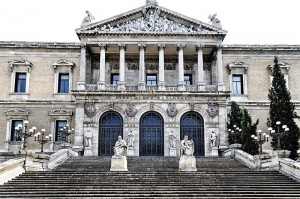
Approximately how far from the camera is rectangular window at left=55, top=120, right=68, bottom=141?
39.0 metres

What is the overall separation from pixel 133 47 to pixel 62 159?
45.5 feet

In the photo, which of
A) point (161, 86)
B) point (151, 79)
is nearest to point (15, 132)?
point (151, 79)

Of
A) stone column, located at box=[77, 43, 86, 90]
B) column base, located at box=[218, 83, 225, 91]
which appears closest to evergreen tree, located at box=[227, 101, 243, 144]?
column base, located at box=[218, 83, 225, 91]

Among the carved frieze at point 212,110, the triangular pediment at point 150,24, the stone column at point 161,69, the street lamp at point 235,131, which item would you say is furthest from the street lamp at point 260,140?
the triangular pediment at point 150,24

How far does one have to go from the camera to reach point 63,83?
40844 millimetres

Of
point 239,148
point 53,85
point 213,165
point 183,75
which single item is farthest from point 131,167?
point 53,85

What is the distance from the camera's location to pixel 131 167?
26.7m

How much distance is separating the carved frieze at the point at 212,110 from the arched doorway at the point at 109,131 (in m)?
7.69

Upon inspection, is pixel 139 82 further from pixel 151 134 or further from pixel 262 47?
pixel 262 47

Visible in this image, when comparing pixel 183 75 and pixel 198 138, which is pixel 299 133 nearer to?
pixel 198 138

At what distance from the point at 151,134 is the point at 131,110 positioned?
8.90ft

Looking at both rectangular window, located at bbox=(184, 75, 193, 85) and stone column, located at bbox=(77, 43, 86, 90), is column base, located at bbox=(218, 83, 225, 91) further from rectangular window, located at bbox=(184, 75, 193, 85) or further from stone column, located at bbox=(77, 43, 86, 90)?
stone column, located at bbox=(77, 43, 86, 90)

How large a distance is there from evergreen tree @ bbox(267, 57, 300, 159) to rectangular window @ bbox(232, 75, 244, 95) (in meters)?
8.63

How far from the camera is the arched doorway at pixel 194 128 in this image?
37.2 metres
